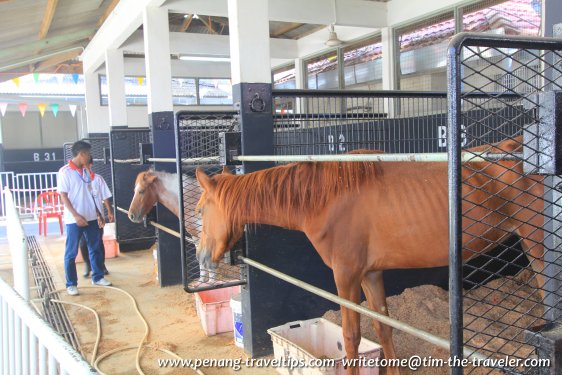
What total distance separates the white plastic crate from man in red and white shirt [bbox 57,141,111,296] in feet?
8.67

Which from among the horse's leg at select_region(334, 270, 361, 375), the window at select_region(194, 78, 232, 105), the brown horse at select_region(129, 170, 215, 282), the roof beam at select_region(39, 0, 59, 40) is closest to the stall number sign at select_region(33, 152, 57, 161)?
the window at select_region(194, 78, 232, 105)

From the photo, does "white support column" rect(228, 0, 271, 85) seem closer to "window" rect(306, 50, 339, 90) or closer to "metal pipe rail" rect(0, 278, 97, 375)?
"metal pipe rail" rect(0, 278, 97, 375)

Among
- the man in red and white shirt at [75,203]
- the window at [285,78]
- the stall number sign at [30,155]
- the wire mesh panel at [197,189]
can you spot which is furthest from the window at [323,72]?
the stall number sign at [30,155]

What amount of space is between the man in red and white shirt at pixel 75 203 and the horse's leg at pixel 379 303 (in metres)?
3.12

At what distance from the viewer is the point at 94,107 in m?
8.13

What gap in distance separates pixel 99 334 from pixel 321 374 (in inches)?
77.2

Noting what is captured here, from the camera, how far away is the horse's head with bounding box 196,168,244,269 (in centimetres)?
234

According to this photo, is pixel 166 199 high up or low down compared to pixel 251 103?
down

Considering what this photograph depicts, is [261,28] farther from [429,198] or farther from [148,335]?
[148,335]

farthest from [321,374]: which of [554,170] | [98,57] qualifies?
[98,57]

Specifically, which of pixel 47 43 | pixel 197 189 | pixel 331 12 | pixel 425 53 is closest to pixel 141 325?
pixel 197 189

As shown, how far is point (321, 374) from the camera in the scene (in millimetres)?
2166

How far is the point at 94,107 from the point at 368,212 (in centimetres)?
734

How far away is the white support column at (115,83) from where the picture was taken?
20.6 feet
